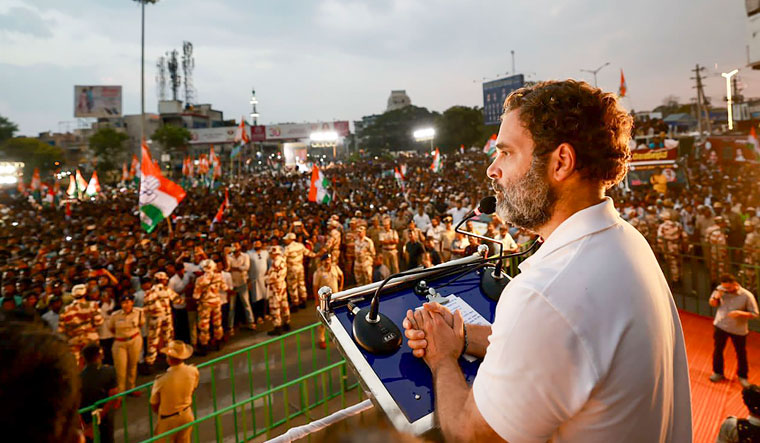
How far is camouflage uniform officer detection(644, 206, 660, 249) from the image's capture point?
34.8 feet

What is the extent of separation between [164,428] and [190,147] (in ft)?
201

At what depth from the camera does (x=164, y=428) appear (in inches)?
177

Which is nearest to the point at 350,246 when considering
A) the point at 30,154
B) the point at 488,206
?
the point at 488,206

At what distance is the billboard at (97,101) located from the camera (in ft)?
173

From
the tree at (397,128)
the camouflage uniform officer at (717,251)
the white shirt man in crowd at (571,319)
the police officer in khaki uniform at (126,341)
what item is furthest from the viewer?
the tree at (397,128)

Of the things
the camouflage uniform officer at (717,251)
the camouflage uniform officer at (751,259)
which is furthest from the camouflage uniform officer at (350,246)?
the camouflage uniform officer at (751,259)

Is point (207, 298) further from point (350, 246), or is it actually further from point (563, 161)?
point (563, 161)

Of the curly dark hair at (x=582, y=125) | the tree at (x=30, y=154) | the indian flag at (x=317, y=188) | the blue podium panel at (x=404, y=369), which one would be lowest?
the blue podium panel at (x=404, y=369)

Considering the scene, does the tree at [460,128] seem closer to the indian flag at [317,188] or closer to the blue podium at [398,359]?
the indian flag at [317,188]

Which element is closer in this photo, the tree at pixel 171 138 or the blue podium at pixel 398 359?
the blue podium at pixel 398 359

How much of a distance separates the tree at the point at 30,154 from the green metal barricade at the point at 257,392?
54169 mm

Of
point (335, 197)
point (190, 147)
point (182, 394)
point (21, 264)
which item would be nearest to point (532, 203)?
point (182, 394)

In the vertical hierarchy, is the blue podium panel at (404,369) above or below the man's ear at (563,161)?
below

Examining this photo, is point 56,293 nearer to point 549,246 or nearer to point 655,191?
point 549,246
